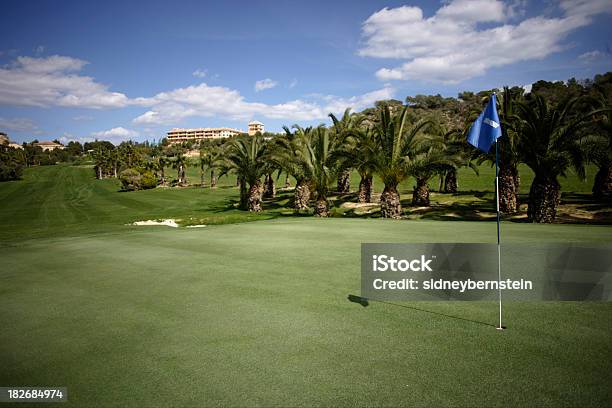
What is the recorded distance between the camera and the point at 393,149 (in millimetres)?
23203

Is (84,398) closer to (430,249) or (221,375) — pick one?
(221,375)

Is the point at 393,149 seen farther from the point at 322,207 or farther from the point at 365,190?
the point at 365,190

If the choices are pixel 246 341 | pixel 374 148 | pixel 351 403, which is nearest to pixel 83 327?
pixel 246 341

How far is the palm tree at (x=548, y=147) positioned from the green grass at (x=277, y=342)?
662 inches

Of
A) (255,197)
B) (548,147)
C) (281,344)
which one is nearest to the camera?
(281,344)

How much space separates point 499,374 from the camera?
3865 millimetres

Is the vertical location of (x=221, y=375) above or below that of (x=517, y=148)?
below

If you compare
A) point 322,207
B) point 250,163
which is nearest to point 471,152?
point 322,207

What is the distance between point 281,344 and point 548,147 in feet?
68.7

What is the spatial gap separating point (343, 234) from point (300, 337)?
344 inches

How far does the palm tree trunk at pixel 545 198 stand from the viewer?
20.2 m

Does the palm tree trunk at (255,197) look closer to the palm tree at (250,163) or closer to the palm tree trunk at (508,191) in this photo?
the palm tree at (250,163)

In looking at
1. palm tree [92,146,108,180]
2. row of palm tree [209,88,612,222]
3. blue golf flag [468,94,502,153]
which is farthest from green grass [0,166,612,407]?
palm tree [92,146,108,180]

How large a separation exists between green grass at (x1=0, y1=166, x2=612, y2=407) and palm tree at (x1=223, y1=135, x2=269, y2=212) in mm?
25803
